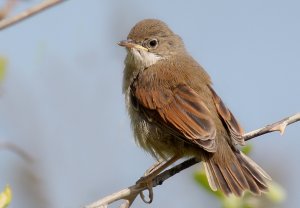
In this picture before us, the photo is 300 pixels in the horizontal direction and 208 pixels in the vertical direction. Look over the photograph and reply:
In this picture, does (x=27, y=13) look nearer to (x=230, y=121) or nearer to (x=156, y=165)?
(x=230, y=121)

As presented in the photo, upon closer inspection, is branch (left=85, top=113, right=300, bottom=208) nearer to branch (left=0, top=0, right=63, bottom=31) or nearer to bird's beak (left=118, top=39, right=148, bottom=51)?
branch (left=0, top=0, right=63, bottom=31)

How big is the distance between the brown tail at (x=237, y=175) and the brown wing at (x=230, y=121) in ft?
0.65

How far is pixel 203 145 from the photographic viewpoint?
426 centimetres

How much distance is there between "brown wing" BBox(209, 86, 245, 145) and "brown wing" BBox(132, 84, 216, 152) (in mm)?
153

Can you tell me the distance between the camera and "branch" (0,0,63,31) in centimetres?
270

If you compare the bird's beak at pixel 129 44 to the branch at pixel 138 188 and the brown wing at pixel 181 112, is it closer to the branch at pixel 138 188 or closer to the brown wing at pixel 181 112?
the brown wing at pixel 181 112

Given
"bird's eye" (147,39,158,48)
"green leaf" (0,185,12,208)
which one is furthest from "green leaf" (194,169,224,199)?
"bird's eye" (147,39,158,48)

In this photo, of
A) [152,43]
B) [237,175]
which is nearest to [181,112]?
[237,175]

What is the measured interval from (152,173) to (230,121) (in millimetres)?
724

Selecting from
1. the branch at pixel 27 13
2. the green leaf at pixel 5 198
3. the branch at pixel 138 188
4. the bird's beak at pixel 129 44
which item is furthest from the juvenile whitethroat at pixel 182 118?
the branch at pixel 27 13

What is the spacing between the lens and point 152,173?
184 inches

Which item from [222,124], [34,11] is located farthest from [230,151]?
[34,11]

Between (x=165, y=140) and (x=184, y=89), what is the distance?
0.45 m

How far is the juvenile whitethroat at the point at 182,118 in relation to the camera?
4344 mm
